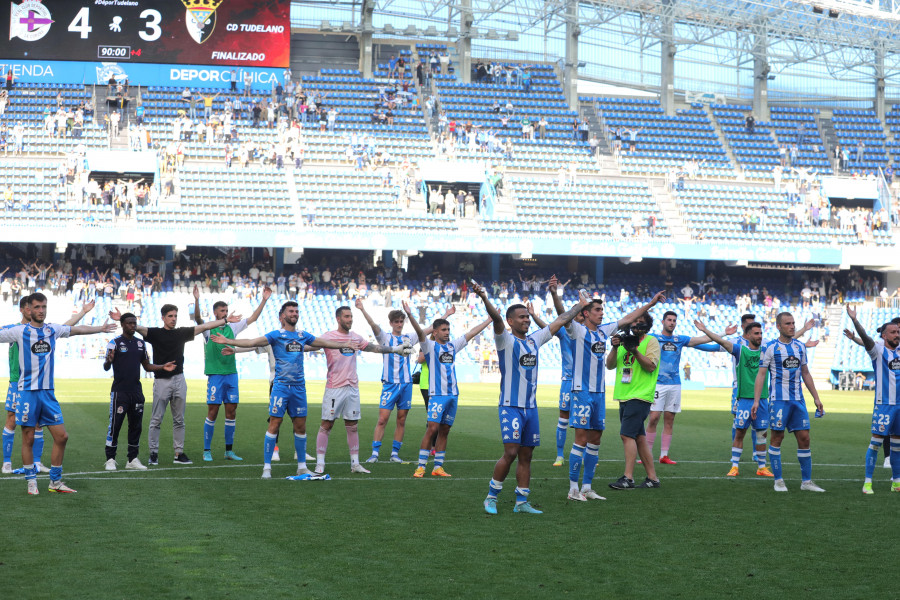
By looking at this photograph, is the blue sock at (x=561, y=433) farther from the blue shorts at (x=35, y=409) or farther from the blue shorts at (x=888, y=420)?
the blue shorts at (x=35, y=409)

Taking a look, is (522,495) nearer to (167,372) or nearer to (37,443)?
(37,443)

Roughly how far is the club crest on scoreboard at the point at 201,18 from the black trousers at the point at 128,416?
3552cm

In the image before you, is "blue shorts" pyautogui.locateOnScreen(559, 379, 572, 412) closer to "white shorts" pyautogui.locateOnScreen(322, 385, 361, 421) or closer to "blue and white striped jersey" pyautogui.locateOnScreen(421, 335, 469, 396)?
"blue and white striped jersey" pyautogui.locateOnScreen(421, 335, 469, 396)

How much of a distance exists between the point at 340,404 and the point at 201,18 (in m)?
37.0

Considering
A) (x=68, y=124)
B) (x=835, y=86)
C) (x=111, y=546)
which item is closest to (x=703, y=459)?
(x=111, y=546)

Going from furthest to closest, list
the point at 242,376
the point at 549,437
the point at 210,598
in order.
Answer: the point at 242,376, the point at 549,437, the point at 210,598

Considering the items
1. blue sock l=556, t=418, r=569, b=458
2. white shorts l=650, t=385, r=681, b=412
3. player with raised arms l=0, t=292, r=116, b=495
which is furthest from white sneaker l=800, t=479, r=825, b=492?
player with raised arms l=0, t=292, r=116, b=495

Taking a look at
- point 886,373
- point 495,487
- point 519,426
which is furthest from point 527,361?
point 886,373

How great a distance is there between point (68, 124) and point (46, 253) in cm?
624

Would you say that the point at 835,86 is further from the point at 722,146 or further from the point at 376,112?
the point at 376,112

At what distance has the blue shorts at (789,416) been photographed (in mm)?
12258

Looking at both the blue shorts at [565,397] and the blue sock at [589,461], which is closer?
the blue sock at [589,461]

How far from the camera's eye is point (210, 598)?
7.04 metres

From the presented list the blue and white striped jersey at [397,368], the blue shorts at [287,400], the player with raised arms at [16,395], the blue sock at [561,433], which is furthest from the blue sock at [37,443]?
the blue sock at [561,433]
